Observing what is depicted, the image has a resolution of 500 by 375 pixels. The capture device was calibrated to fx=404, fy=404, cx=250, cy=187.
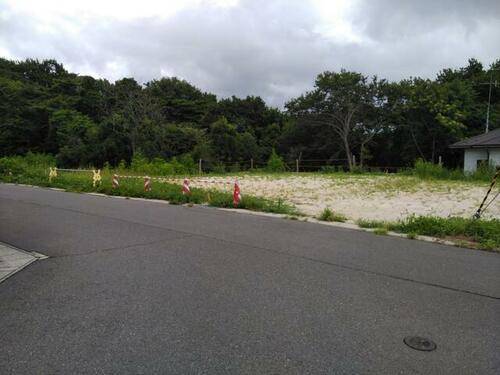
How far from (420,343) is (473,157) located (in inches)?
1092

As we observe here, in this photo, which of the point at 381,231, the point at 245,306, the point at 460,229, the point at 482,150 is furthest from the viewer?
the point at 482,150

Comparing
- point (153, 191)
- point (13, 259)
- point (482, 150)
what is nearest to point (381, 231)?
point (13, 259)

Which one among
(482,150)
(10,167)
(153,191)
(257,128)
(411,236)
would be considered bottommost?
(411,236)

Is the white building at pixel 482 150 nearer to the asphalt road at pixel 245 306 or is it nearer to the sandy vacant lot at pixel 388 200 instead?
the sandy vacant lot at pixel 388 200

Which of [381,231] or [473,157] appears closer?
[381,231]

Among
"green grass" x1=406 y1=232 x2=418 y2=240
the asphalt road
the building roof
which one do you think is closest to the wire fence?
the building roof

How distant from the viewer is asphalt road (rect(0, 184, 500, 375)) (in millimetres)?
2955

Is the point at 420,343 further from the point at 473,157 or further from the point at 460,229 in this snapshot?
the point at 473,157

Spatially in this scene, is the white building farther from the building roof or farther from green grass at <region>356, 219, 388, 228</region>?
green grass at <region>356, 219, 388, 228</region>

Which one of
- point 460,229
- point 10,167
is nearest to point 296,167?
point 10,167

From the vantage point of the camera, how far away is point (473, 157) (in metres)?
27.2

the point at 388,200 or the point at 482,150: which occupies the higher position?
the point at 482,150

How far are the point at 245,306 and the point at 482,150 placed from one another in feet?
90.1

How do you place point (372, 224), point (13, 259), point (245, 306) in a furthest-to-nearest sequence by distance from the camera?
point (372, 224), point (13, 259), point (245, 306)
